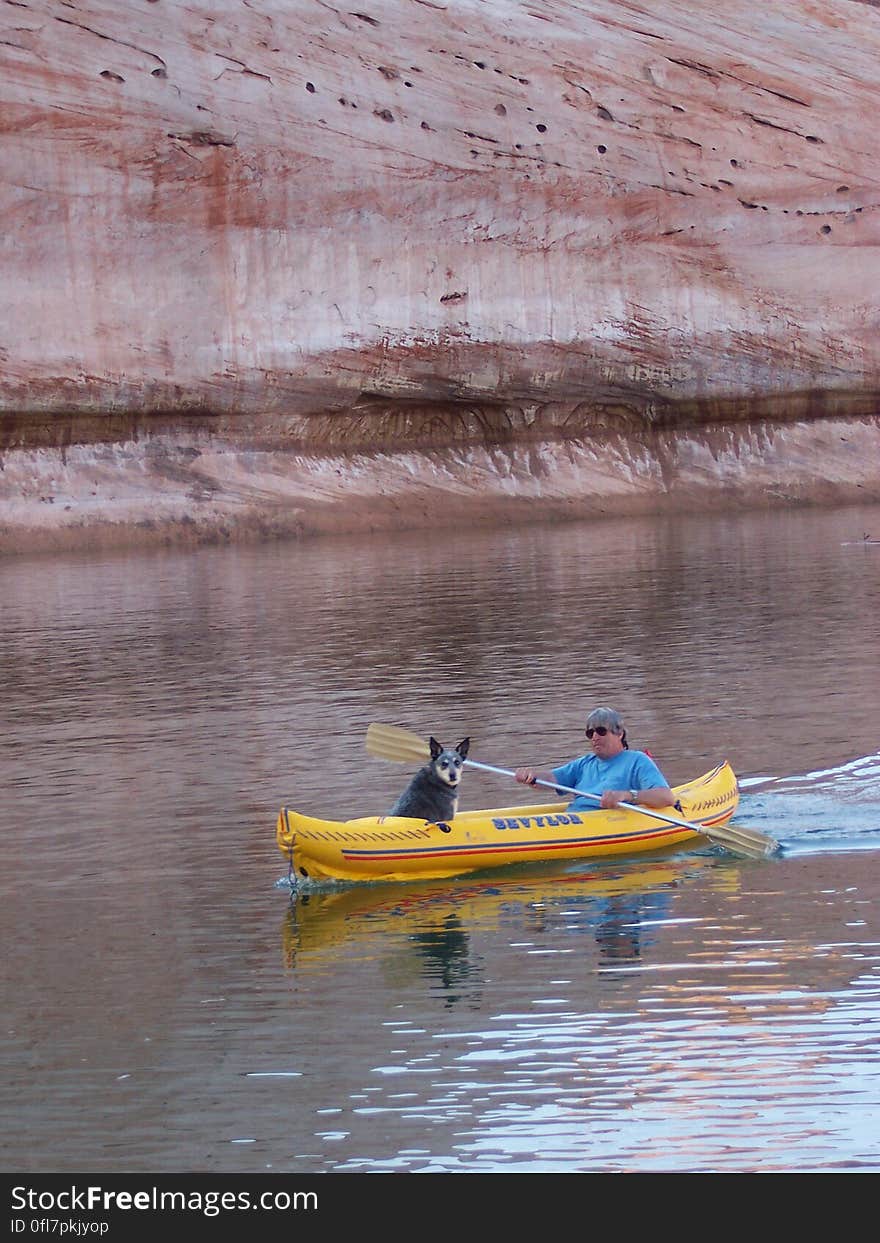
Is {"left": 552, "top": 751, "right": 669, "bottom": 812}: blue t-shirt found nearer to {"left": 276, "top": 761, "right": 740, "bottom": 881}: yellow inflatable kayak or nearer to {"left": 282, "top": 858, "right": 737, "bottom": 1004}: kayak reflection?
{"left": 276, "top": 761, "right": 740, "bottom": 881}: yellow inflatable kayak

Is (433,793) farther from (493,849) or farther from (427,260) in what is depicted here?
(427,260)

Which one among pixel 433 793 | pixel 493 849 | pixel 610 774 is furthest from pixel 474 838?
pixel 610 774

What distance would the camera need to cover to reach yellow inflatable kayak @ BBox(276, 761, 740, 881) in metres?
10.2

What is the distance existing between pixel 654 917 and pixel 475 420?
129ft

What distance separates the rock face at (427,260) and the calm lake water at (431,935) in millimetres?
24446

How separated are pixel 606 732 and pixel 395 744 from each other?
1.60 m

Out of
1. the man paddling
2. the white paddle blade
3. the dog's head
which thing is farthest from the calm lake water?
the white paddle blade

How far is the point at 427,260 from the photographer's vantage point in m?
46.7

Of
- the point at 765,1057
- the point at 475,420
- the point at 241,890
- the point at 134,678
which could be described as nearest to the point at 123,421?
the point at 475,420

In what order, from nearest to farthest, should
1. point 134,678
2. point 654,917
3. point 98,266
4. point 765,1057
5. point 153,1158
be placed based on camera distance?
1. point 153,1158
2. point 765,1057
3. point 654,917
4. point 134,678
5. point 98,266

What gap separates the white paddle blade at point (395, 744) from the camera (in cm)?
1180

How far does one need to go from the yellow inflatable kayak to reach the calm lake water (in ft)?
0.49

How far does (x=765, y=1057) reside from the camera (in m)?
7.00
